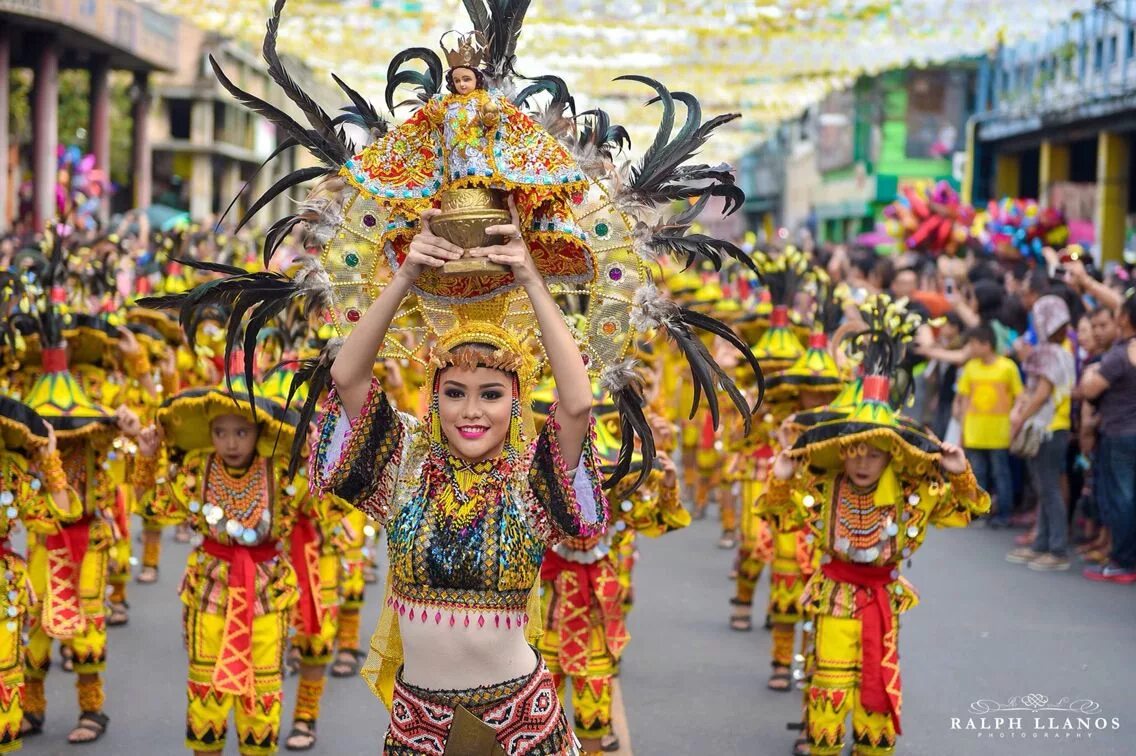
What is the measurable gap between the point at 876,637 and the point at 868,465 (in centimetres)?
71

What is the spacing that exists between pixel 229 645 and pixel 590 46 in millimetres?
15669

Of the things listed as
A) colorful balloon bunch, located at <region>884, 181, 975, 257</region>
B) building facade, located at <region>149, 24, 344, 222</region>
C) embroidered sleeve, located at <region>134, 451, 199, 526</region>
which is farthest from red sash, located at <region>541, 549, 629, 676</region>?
building facade, located at <region>149, 24, 344, 222</region>

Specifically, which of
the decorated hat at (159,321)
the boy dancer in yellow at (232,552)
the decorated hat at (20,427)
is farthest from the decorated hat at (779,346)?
the decorated hat at (20,427)

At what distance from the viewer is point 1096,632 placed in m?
9.98

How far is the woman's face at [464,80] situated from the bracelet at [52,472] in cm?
312

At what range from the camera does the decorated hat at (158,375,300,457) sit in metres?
6.55

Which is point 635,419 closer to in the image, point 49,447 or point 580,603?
point 580,603

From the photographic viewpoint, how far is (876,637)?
646 cm

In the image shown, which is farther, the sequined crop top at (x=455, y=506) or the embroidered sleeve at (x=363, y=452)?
the embroidered sleeve at (x=363, y=452)

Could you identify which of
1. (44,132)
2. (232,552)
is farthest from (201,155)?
(232,552)

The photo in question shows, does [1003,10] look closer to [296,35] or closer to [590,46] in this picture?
[590,46]

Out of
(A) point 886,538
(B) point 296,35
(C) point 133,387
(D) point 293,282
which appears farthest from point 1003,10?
(D) point 293,282

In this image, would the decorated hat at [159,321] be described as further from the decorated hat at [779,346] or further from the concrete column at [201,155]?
the concrete column at [201,155]

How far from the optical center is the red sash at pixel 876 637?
6.41 metres
